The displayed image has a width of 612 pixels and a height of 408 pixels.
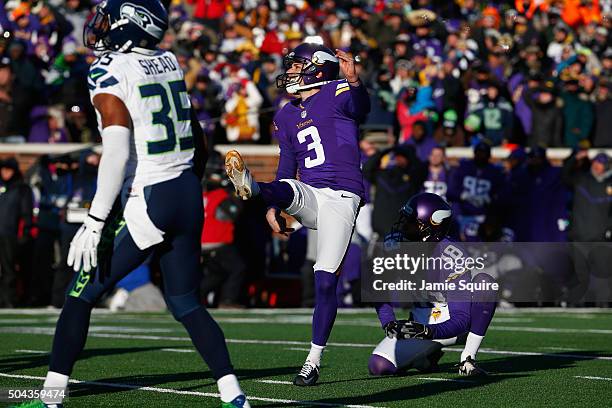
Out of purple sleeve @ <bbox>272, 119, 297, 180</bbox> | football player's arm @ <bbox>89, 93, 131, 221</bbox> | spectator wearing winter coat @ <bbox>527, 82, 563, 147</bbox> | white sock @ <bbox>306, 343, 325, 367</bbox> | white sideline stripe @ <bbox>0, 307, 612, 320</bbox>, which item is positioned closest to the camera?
football player's arm @ <bbox>89, 93, 131, 221</bbox>

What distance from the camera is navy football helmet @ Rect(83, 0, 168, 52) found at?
6758mm

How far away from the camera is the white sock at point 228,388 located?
21.2 feet

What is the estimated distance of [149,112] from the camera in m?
6.58

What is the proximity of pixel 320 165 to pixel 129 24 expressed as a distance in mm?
2396

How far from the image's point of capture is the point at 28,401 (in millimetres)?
6832

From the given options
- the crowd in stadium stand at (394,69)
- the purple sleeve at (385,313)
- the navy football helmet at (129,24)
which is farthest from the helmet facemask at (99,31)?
the crowd in stadium stand at (394,69)

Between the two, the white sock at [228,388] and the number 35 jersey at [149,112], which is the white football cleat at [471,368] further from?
the number 35 jersey at [149,112]

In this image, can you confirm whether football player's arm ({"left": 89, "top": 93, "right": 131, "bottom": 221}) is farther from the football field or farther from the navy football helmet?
the football field

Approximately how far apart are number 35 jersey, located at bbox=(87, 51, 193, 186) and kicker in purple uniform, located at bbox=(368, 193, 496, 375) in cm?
280

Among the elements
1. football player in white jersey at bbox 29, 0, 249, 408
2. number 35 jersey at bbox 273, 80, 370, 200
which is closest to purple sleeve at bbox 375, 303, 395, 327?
number 35 jersey at bbox 273, 80, 370, 200

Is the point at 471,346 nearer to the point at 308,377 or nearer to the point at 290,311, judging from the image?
the point at 308,377

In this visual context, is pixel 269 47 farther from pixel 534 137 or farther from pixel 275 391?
pixel 275 391

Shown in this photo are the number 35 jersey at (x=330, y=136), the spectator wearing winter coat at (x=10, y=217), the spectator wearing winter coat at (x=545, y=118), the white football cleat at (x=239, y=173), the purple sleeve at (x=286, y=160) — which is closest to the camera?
the white football cleat at (x=239, y=173)

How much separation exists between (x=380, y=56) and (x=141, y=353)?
12.0 meters
